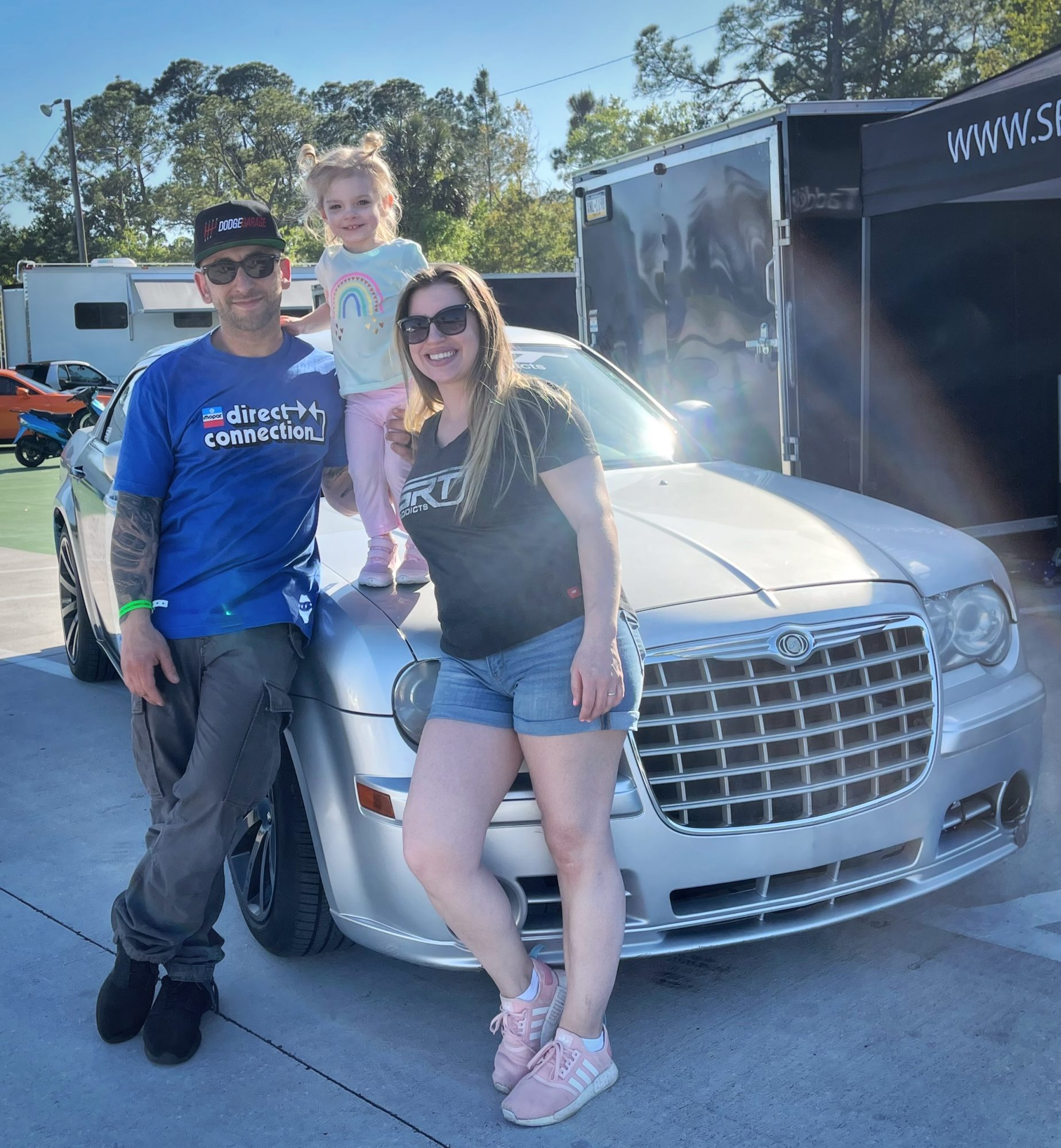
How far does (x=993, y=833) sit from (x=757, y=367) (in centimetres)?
517

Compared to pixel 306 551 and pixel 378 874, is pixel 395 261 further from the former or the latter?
pixel 378 874

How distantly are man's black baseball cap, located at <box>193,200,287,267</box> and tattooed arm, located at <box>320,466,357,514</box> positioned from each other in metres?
0.80

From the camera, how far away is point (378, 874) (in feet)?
9.44

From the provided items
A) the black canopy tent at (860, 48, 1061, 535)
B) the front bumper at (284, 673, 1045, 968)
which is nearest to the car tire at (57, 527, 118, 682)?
the front bumper at (284, 673, 1045, 968)

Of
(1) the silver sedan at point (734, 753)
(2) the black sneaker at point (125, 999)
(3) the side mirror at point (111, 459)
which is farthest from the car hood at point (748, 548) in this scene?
(3) the side mirror at point (111, 459)

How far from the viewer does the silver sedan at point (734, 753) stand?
2844 millimetres

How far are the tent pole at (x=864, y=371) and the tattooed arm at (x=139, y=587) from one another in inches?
210

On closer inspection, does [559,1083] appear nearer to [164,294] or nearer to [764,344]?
[764,344]

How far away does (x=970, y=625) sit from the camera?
3.37 metres

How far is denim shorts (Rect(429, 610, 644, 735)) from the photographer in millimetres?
2613

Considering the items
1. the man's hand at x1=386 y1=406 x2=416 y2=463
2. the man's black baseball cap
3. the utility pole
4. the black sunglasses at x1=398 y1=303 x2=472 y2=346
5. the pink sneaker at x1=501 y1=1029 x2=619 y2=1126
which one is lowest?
the pink sneaker at x1=501 y1=1029 x2=619 y2=1126

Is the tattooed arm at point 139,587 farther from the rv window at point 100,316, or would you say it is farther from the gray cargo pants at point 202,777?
the rv window at point 100,316

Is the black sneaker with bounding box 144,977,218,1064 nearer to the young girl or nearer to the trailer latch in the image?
the young girl

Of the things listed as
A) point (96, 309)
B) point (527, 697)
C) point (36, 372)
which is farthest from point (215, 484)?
point (96, 309)
